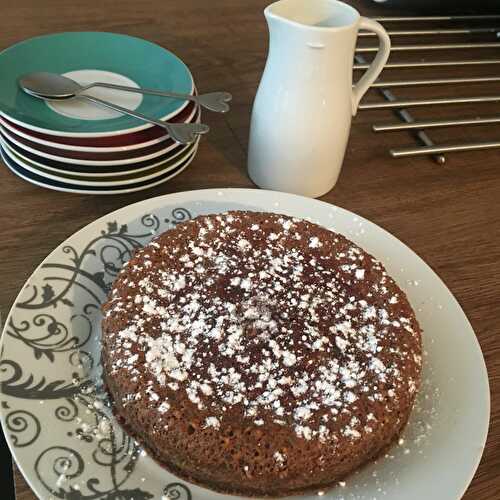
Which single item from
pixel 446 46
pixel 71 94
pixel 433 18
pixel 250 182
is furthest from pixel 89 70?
pixel 433 18

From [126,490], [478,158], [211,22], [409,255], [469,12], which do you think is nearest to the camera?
[126,490]

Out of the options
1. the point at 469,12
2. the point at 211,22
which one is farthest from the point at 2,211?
the point at 469,12

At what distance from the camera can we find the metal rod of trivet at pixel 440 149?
1.17 m

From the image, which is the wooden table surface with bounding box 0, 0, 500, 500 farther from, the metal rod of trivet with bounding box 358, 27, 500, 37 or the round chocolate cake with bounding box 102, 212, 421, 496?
the round chocolate cake with bounding box 102, 212, 421, 496

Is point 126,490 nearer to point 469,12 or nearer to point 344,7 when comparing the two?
point 344,7

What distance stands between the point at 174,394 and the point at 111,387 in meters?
0.09

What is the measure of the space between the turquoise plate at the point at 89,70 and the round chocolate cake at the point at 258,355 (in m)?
0.26

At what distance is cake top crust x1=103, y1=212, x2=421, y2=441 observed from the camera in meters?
0.66

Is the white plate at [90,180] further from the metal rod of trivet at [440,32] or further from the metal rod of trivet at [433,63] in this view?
the metal rod of trivet at [440,32]

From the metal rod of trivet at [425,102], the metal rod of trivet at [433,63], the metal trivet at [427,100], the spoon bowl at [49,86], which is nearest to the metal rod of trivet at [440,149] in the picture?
the metal trivet at [427,100]

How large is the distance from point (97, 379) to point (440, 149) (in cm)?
85

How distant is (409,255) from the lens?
904 mm

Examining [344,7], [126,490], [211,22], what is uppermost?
[344,7]

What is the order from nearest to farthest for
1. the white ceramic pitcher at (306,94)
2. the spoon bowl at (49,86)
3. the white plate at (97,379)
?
the white plate at (97,379)
the white ceramic pitcher at (306,94)
the spoon bowl at (49,86)
